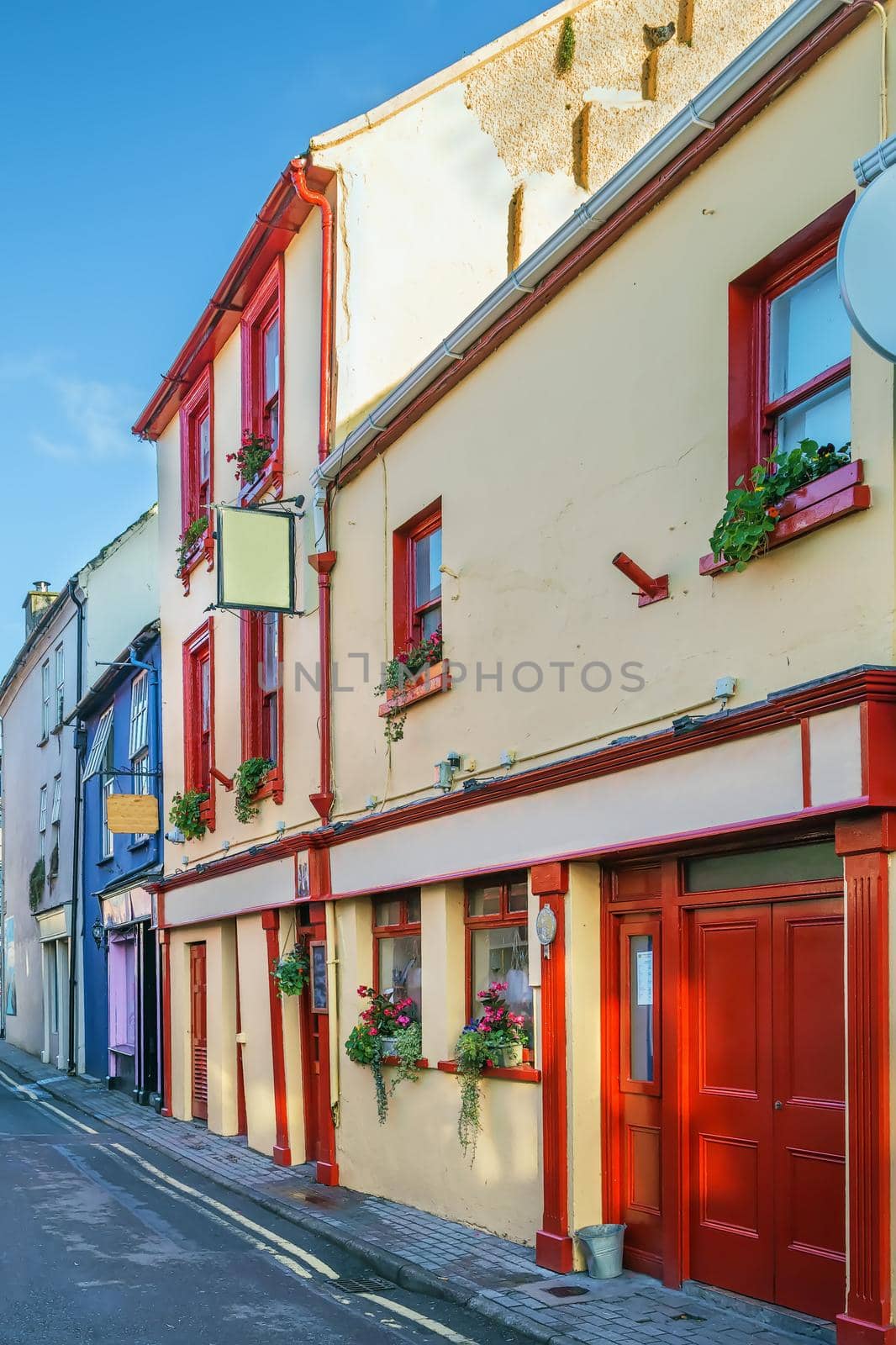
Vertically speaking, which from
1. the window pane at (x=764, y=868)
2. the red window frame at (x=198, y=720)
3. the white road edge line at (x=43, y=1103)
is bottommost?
the white road edge line at (x=43, y=1103)

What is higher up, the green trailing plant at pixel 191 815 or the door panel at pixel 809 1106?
the green trailing plant at pixel 191 815

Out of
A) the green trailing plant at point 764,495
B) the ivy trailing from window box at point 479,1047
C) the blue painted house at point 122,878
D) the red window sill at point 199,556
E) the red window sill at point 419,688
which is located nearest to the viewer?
the green trailing plant at point 764,495

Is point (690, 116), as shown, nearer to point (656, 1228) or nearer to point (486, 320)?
point (486, 320)

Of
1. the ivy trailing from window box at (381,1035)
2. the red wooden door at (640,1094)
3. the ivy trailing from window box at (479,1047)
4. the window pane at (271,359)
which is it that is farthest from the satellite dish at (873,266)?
the window pane at (271,359)

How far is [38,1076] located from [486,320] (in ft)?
70.9

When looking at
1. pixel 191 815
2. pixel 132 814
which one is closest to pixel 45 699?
pixel 132 814

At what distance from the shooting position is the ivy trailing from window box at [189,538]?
18.6 m

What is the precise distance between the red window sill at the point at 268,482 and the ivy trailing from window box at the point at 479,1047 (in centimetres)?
714

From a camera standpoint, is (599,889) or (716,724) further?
(599,889)

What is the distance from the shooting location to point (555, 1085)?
30.3 feet

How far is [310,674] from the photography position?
14.5 meters

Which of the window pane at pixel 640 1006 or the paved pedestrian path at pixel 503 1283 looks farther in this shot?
the window pane at pixel 640 1006

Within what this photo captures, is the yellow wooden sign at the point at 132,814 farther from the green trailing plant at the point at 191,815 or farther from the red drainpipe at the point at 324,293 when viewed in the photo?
the red drainpipe at the point at 324,293

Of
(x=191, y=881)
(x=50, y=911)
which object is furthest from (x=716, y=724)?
(x=50, y=911)
